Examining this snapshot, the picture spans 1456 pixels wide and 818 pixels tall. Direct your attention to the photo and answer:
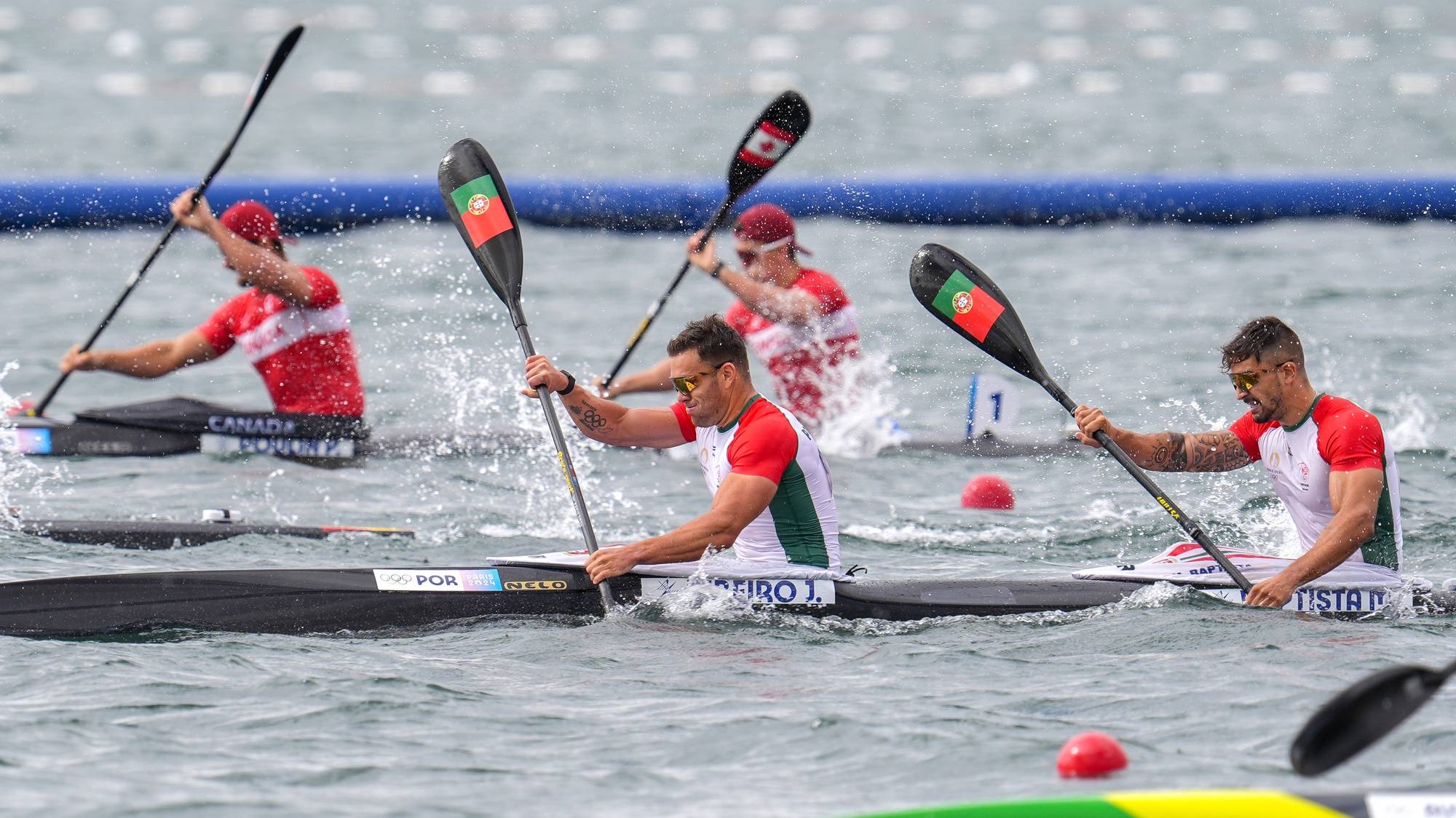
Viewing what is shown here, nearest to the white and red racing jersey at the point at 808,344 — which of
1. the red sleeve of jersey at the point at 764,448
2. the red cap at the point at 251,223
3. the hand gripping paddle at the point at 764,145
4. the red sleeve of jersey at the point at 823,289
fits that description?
the red sleeve of jersey at the point at 823,289

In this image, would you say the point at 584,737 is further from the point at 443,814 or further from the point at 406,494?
the point at 406,494

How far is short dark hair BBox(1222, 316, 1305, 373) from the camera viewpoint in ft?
20.9

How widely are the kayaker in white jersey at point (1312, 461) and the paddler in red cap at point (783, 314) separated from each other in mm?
3167

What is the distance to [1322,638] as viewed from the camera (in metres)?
6.18

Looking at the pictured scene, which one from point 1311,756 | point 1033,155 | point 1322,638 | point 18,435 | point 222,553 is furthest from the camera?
point 1033,155

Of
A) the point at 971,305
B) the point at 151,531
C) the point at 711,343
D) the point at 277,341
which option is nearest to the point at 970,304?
the point at 971,305

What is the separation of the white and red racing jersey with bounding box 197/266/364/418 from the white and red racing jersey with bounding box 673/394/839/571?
3380mm

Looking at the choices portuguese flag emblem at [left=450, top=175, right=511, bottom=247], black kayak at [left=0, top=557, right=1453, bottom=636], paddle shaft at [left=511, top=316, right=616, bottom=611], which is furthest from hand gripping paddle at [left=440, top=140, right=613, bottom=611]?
black kayak at [left=0, top=557, right=1453, bottom=636]

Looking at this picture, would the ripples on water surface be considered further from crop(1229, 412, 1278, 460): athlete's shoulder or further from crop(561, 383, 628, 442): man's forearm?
crop(561, 383, 628, 442): man's forearm

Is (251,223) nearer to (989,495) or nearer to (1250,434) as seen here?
(989,495)

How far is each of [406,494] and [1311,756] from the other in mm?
6127

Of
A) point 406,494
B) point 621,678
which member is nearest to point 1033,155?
point 406,494

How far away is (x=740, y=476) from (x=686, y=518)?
2.83 meters

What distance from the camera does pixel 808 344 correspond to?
32.6 ft
